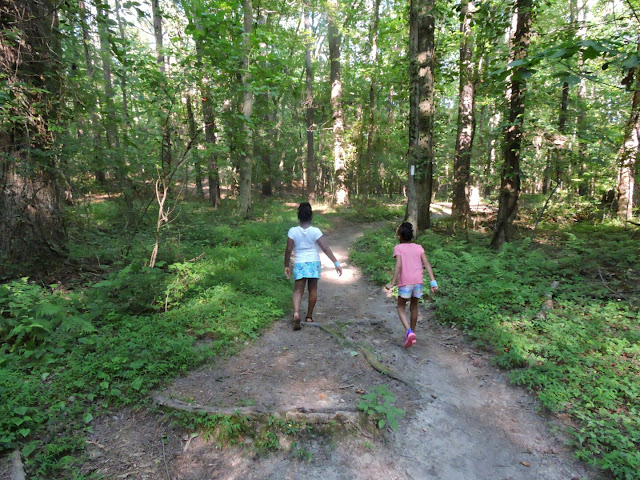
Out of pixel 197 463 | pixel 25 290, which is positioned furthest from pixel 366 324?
pixel 25 290

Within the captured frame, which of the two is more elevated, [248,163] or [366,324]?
[248,163]

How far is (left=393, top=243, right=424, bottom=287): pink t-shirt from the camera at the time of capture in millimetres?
5445

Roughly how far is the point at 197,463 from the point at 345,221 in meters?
14.3

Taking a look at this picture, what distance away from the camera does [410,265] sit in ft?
17.9

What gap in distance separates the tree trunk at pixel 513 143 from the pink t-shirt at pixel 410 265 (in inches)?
202

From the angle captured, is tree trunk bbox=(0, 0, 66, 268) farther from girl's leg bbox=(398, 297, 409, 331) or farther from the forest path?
girl's leg bbox=(398, 297, 409, 331)

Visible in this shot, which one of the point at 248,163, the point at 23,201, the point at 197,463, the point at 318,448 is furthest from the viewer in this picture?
the point at 248,163

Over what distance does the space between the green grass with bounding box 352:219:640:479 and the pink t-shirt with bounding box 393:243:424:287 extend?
1.50 m

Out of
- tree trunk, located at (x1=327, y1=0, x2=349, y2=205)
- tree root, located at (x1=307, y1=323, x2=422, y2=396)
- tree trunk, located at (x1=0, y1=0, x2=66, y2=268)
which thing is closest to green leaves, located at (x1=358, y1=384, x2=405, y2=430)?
tree root, located at (x1=307, y1=323, x2=422, y2=396)

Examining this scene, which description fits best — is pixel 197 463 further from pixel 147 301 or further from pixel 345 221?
pixel 345 221

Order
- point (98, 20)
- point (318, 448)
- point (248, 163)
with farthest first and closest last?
point (248, 163)
point (98, 20)
point (318, 448)

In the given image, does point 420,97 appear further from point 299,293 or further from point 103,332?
point 103,332

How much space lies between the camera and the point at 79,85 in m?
6.27

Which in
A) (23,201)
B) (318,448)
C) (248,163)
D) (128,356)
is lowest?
(318,448)
